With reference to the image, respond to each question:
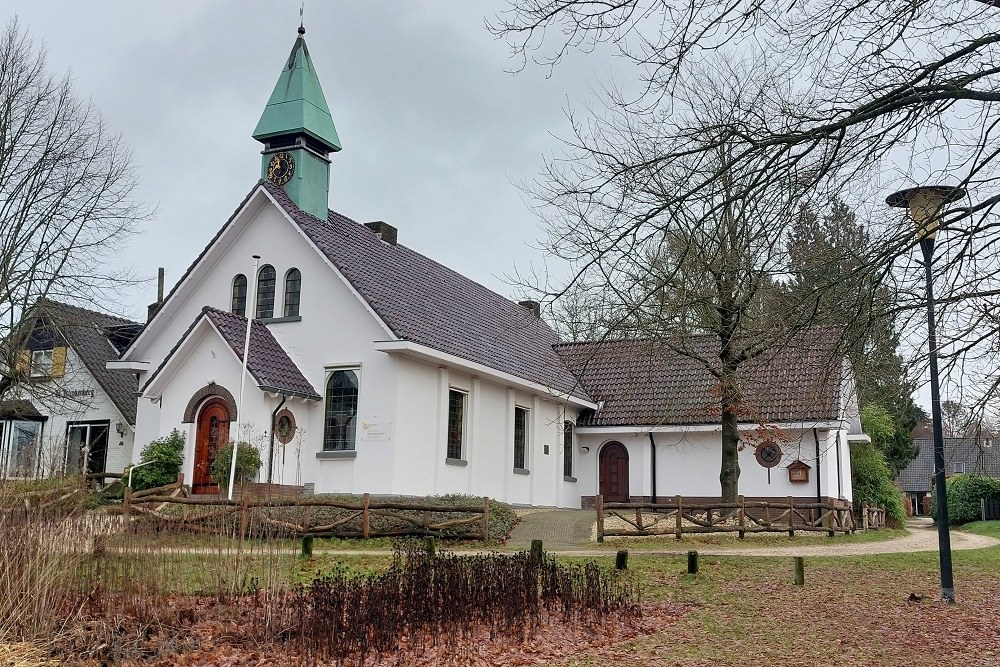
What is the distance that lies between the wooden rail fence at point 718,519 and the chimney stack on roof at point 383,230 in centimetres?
1155

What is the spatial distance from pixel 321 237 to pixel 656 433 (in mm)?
12480

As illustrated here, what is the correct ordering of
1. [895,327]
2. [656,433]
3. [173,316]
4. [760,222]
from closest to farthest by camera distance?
[760,222]
[895,327]
[173,316]
[656,433]

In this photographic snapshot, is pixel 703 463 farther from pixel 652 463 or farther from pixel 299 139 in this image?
pixel 299 139

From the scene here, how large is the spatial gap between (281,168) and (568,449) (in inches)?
503

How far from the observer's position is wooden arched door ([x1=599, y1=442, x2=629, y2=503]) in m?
31.4

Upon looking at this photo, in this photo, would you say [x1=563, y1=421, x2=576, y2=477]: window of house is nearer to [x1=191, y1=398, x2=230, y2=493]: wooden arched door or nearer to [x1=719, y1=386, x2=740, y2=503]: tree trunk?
[x1=719, y1=386, x2=740, y2=503]: tree trunk

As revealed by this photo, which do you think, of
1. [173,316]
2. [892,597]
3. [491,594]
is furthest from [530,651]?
[173,316]

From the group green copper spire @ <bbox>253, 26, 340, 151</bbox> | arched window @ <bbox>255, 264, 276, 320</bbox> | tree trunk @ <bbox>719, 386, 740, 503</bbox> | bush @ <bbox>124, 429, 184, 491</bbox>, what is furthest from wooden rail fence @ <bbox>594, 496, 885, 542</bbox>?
green copper spire @ <bbox>253, 26, 340, 151</bbox>

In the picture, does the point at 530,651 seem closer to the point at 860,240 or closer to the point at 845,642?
the point at 845,642

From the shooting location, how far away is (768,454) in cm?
2867

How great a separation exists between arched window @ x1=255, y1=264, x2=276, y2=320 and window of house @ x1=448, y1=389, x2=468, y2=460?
208 inches

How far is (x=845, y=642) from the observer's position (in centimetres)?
1088

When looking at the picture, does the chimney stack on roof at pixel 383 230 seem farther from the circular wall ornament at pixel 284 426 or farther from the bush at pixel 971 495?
the bush at pixel 971 495

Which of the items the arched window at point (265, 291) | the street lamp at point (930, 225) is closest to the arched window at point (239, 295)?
the arched window at point (265, 291)
